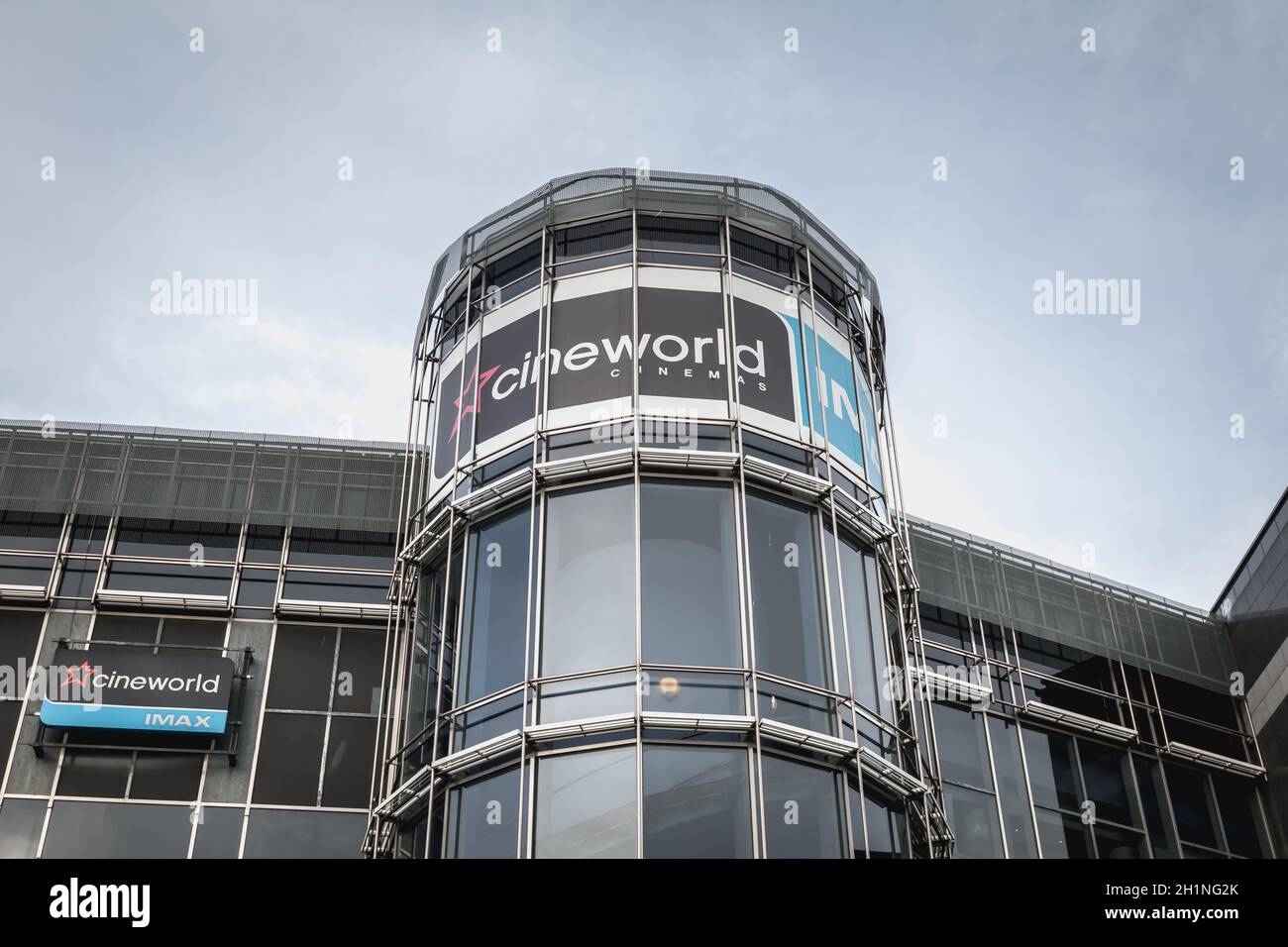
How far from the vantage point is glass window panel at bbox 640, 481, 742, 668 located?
19.6 meters

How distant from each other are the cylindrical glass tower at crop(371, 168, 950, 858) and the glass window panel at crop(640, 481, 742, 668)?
4cm

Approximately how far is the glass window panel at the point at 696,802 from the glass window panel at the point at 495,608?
110 inches

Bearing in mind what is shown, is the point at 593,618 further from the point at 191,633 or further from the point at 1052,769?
the point at 1052,769

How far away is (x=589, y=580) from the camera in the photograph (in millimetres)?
20297

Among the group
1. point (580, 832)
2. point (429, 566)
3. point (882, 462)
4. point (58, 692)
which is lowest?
point (580, 832)

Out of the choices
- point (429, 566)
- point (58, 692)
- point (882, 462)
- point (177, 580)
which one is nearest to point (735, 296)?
point (882, 462)

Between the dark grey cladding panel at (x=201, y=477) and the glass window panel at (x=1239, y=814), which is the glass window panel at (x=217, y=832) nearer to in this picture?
the dark grey cladding panel at (x=201, y=477)

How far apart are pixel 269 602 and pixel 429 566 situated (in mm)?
4426

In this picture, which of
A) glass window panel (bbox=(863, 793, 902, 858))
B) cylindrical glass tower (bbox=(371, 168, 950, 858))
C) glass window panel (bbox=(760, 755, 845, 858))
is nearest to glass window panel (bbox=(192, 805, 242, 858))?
cylindrical glass tower (bbox=(371, 168, 950, 858))

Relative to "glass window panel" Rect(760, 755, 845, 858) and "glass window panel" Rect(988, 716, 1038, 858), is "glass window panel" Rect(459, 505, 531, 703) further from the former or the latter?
"glass window panel" Rect(988, 716, 1038, 858)

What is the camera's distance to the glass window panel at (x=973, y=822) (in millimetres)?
25906
